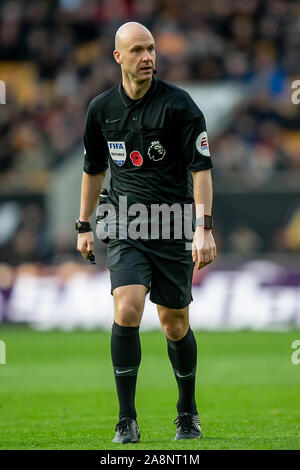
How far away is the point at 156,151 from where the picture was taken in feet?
21.0

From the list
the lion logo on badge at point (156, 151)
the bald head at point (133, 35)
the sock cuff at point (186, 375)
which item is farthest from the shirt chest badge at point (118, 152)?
the sock cuff at point (186, 375)

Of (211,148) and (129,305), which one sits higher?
(211,148)

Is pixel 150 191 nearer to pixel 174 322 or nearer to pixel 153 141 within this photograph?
pixel 153 141

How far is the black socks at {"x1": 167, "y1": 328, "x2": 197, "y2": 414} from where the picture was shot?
6.61 meters

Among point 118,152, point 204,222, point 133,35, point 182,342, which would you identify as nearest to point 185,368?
point 182,342

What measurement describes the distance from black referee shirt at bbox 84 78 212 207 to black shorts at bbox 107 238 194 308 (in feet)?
0.93

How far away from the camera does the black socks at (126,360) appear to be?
20.3 feet

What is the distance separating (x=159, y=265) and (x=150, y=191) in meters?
0.48

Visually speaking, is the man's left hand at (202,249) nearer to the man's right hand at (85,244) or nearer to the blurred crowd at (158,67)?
the man's right hand at (85,244)

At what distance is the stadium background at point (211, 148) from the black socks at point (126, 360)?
4.15 m

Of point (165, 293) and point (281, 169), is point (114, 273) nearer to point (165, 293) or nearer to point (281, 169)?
point (165, 293)

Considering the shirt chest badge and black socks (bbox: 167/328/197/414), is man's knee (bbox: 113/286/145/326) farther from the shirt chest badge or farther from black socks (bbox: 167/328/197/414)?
the shirt chest badge
